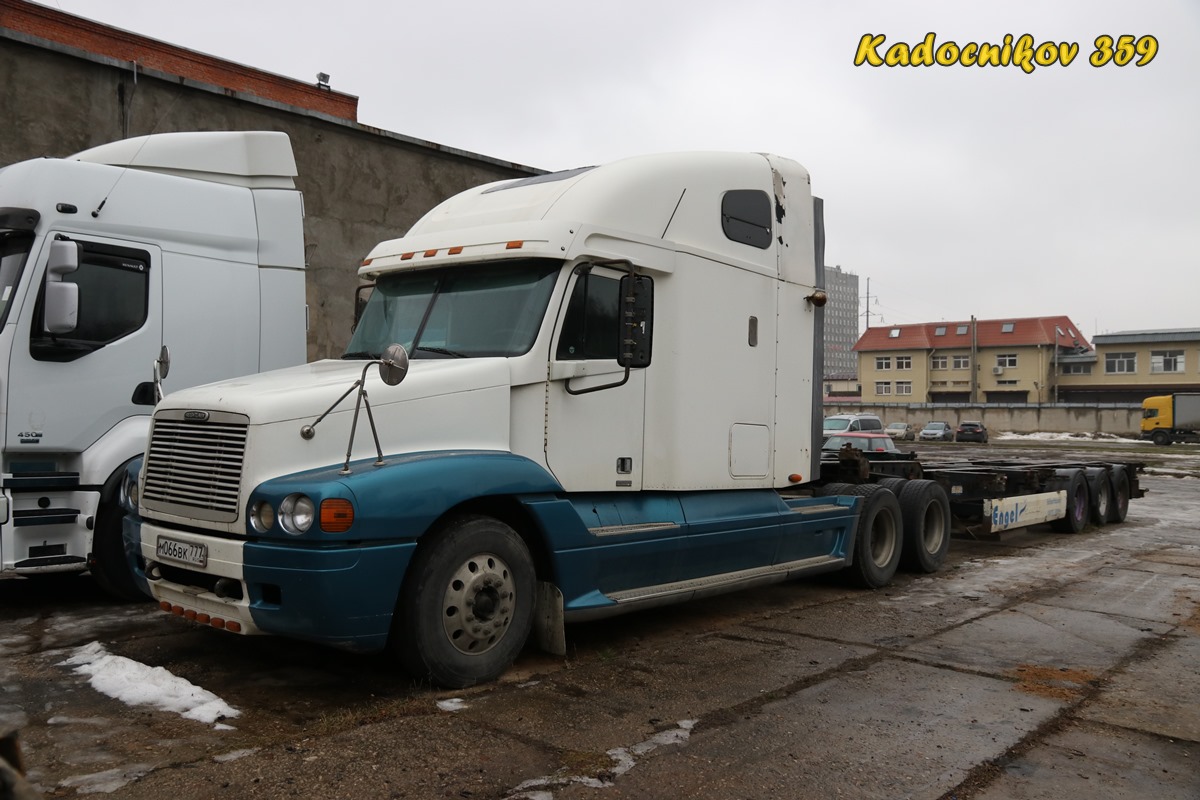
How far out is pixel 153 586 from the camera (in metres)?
5.73

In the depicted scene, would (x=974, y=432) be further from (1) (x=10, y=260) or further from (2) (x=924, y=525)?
(1) (x=10, y=260)

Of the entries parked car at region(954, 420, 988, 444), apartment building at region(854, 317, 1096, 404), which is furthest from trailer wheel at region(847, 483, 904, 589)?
apartment building at region(854, 317, 1096, 404)

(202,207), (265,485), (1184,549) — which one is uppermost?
(202,207)

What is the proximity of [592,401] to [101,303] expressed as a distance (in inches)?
161

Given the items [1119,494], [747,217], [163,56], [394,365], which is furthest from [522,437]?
[163,56]

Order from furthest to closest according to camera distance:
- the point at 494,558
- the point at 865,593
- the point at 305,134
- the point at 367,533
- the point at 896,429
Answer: the point at 896,429 < the point at 305,134 < the point at 865,593 < the point at 494,558 < the point at 367,533

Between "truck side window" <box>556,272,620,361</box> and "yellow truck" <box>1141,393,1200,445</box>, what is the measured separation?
5576 centimetres

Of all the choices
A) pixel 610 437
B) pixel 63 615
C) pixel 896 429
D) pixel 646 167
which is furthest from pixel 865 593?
pixel 896 429

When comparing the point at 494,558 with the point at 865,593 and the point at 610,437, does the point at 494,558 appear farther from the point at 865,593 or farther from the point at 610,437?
the point at 865,593

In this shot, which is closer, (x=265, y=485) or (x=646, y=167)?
(x=265, y=485)

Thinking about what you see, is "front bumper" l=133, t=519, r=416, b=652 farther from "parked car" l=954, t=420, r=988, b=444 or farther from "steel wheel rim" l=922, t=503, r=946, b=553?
"parked car" l=954, t=420, r=988, b=444

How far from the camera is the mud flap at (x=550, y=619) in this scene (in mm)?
6062

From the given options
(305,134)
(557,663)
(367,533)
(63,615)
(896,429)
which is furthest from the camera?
(896,429)

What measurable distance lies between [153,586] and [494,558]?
201cm
